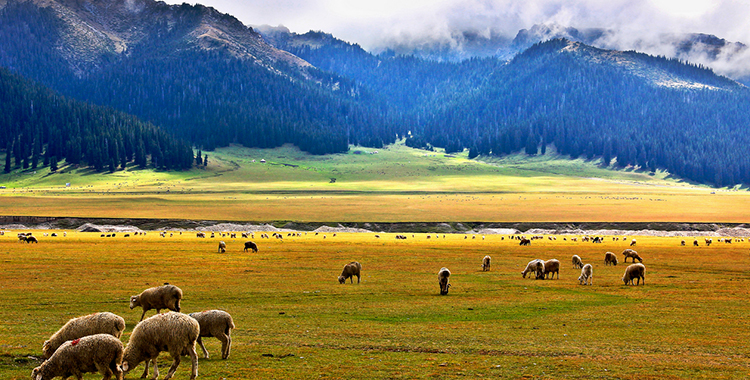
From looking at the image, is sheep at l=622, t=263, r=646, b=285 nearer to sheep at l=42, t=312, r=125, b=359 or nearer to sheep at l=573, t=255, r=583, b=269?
sheep at l=573, t=255, r=583, b=269

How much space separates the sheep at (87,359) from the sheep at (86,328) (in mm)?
1792

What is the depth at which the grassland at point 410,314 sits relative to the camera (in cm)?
1485

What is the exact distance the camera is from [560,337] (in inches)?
738

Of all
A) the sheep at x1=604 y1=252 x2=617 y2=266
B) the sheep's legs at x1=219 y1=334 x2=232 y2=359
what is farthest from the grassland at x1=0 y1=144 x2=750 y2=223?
the sheep's legs at x1=219 y1=334 x2=232 y2=359

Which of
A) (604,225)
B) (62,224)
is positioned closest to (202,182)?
(62,224)

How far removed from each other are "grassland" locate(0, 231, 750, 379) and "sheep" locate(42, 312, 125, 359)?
3.27ft

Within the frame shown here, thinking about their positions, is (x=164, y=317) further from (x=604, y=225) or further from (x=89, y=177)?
(x=89, y=177)

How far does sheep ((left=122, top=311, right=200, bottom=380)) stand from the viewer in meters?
13.4

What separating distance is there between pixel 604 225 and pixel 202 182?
121 m

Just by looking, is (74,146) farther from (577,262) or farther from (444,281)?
(444,281)

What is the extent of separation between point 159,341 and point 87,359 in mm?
1590

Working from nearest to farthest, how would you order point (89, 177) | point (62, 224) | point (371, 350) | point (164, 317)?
point (164, 317)
point (371, 350)
point (62, 224)
point (89, 177)

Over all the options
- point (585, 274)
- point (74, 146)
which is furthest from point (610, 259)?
point (74, 146)

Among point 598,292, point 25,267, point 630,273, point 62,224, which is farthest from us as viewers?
point 62,224
